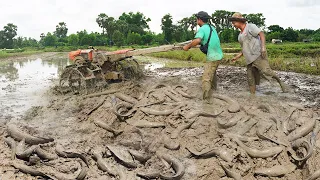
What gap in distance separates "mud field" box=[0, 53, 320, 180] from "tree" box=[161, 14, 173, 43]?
112 ft

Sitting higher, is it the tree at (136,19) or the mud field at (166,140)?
the tree at (136,19)

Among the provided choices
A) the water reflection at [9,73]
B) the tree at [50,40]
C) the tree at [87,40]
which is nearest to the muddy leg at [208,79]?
the water reflection at [9,73]

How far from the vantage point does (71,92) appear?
875cm

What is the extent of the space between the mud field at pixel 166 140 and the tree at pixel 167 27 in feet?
112

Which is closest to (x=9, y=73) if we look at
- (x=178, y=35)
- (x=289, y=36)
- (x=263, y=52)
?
(x=263, y=52)

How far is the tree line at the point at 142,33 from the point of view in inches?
1720

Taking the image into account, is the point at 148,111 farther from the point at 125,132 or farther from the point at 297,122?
the point at 297,122

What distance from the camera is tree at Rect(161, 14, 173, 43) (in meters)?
41.7

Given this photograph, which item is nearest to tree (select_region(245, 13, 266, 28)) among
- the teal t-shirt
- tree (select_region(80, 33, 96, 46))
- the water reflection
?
tree (select_region(80, 33, 96, 46))

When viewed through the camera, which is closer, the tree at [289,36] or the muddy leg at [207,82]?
the muddy leg at [207,82]

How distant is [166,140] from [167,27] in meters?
38.2

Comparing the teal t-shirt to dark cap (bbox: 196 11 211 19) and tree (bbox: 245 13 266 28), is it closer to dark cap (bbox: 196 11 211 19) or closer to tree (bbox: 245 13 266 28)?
dark cap (bbox: 196 11 211 19)

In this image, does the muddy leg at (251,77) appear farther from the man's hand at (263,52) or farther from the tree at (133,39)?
the tree at (133,39)

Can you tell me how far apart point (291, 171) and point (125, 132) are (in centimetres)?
260
